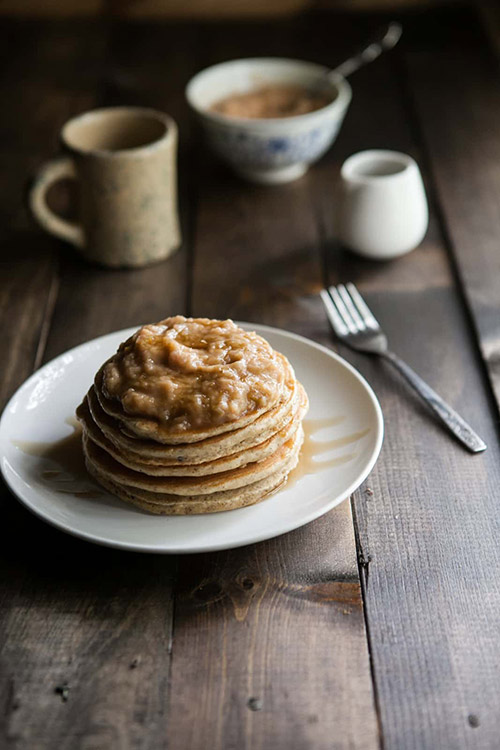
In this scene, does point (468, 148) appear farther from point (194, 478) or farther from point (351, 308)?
point (194, 478)

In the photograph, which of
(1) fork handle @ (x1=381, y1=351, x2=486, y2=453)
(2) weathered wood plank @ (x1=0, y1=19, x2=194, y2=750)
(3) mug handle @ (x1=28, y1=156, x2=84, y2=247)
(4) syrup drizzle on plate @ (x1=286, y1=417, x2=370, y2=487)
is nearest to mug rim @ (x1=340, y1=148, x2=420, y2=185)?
(1) fork handle @ (x1=381, y1=351, x2=486, y2=453)

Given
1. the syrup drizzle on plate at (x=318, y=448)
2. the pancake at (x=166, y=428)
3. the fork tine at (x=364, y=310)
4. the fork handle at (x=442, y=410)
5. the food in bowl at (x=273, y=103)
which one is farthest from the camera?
the food in bowl at (x=273, y=103)

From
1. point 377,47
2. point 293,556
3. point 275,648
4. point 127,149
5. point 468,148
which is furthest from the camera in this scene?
point 377,47

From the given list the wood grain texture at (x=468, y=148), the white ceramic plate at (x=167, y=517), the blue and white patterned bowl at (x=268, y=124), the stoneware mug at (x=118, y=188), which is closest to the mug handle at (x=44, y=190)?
the stoneware mug at (x=118, y=188)

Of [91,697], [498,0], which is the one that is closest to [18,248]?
[91,697]

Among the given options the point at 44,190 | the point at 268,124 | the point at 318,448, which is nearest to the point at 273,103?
the point at 268,124

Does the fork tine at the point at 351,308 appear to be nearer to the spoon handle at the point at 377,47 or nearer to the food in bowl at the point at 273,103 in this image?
the food in bowl at the point at 273,103
